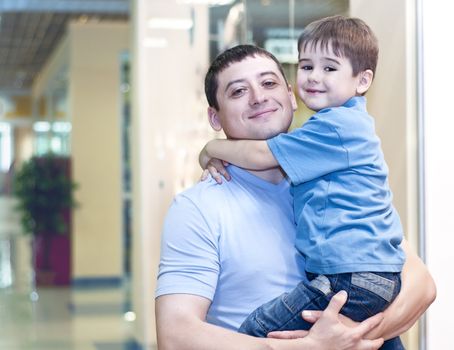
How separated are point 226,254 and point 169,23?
554cm

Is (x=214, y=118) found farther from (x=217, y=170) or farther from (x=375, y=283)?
(x=375, y=283)

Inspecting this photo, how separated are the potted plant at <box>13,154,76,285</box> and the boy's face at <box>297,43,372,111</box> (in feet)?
35.4

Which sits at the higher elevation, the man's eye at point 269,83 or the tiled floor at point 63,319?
the man's eye at point 269,83

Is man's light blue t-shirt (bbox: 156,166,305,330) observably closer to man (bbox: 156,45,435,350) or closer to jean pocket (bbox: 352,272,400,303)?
man (bbox: 156,45,435,350)

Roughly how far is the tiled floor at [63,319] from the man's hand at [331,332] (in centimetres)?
577

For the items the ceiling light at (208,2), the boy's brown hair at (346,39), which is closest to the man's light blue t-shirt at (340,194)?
the boy's brown hair at (346,39)

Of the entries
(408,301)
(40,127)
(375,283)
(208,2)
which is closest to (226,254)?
(375,283)

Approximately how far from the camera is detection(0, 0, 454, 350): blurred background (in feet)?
9.86

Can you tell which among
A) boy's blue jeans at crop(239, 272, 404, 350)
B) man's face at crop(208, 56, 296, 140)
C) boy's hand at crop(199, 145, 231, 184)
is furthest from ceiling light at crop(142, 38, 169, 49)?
boy's blue jeans at crop(239, 272, 404, 350)

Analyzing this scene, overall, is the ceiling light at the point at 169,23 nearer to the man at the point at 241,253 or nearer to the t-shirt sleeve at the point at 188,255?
the man at the point at 241,253

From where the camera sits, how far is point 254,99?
2.10 meters

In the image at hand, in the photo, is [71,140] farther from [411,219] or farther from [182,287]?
[182,287]

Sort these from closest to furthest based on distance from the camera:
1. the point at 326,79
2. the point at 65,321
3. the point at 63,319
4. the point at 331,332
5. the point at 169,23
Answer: the point at 331,332 < the point at 326,79 < the point at 169,23 < the point at 65,321 < the point at 63,319

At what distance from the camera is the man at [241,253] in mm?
1912
